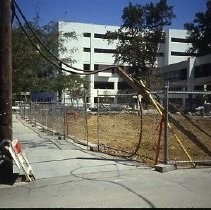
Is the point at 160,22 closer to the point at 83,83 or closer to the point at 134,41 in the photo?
the point at 134,41

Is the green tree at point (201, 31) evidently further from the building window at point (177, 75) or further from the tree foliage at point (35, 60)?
the tree foliage at point (35, 60)

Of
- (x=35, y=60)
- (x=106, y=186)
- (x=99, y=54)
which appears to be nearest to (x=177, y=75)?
(x=99, y=54)

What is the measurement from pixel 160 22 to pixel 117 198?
236 feet

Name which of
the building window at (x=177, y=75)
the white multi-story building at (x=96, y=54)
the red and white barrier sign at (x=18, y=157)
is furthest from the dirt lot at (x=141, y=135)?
the white multi-story building at (x=96, y=54)

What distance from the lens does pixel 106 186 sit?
8.48 metres

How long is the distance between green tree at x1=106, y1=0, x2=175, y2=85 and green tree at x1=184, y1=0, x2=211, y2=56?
312 inches

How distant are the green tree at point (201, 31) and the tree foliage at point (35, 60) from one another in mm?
59265

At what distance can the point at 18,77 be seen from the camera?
2152 centimetres

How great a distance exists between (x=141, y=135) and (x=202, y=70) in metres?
62.3

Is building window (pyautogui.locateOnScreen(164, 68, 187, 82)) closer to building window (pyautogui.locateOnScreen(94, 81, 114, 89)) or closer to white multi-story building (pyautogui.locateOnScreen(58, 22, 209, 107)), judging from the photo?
white multi-story building (pyautogui.locateOnScreen(58, 22, 209, 107))

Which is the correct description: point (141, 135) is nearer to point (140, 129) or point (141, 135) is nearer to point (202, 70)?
point (140, 129)

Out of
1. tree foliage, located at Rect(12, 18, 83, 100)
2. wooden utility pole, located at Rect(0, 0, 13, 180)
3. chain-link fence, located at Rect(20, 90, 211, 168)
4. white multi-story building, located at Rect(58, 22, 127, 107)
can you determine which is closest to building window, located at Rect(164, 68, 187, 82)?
white multi-story building, located at Rect(58, 22, 127, 107)

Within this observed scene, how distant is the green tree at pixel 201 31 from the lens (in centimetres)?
8062

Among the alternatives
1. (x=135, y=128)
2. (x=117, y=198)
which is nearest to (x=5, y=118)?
(x=117, y=198)
